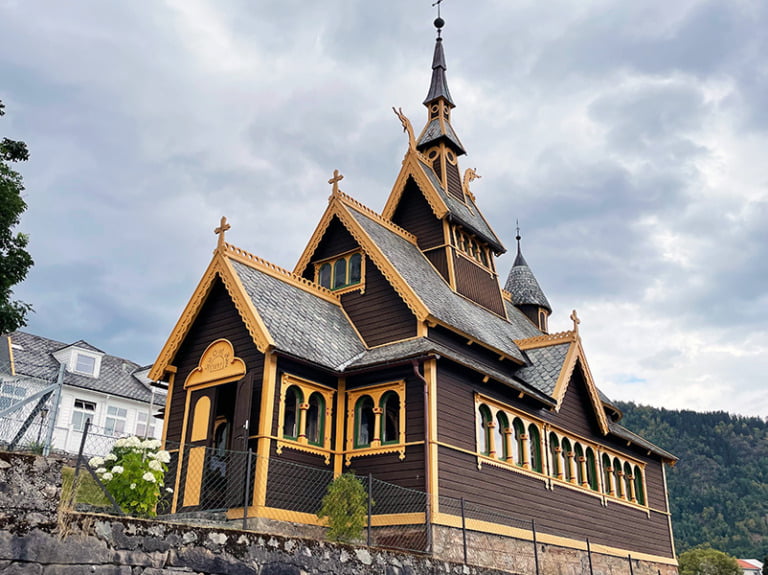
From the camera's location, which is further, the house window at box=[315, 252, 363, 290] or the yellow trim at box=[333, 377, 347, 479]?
the house window at box=[315, 252, 363, 290]

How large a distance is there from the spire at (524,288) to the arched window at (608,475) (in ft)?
38.9

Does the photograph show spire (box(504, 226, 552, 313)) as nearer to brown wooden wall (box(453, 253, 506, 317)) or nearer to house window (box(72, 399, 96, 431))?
brown wooden wall (box(453, 253, 506, 317))

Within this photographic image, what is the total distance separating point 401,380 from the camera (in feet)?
66.2

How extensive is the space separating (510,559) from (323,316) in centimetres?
847

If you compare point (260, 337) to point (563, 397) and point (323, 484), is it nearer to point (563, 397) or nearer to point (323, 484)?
point (323, 484)

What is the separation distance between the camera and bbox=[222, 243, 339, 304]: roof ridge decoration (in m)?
21.2

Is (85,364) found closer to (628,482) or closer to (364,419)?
(364,419)

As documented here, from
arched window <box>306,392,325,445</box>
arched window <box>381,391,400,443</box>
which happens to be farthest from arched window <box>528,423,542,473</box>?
arched window <box>306,392,325,445</box>

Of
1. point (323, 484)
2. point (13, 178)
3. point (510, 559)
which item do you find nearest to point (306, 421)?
point (323, 484)

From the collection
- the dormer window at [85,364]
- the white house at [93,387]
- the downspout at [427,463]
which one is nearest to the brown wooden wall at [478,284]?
the downspout at [427,463]

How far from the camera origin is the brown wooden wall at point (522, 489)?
19.7 m

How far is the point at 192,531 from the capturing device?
10.1 meters

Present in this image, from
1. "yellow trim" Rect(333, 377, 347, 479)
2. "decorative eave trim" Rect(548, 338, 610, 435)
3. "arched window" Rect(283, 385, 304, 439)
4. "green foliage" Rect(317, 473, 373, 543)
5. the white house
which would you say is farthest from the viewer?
the white house

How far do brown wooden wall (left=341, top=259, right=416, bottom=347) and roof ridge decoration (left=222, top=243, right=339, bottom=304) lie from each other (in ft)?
2.25
